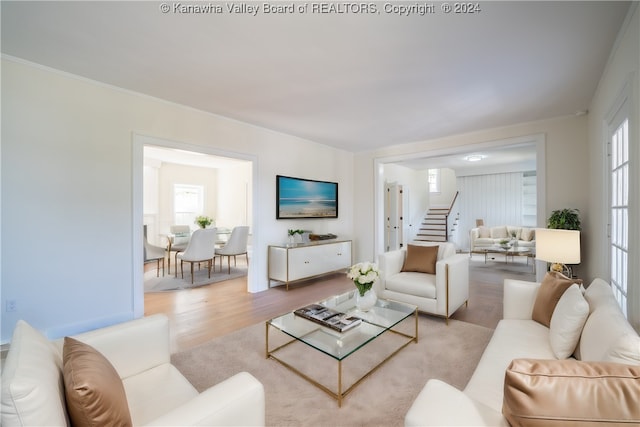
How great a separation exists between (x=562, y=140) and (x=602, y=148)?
1184mm

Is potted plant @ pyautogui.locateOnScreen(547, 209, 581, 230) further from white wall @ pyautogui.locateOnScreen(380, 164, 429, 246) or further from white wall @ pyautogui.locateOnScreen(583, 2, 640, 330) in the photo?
white wall @ pyautogui.locateOnScreen(380, 164, 429, 246)

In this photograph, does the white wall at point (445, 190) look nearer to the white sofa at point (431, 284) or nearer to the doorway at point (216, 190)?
the doorway at point (216, 190)

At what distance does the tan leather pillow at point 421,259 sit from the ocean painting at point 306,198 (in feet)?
6.94

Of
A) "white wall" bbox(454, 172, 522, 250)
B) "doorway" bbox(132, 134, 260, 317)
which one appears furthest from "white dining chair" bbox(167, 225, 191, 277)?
"white wall" bbox(454, 172, 522, 250)

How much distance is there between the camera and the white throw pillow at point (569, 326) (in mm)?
1550

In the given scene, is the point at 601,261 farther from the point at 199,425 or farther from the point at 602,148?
the point at 199,425

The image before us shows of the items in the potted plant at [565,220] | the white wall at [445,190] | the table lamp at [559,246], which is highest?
the white wall at [445,190]

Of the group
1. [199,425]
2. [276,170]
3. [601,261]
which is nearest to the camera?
[199,425]

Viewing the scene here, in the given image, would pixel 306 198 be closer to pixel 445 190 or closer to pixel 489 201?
pixel 489 201

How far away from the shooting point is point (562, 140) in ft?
12.8

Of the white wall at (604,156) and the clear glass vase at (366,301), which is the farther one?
the clear glass vase at (366,301)

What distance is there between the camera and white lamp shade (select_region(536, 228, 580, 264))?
239 centimetres

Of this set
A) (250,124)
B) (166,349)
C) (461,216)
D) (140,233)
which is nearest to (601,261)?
(166,349)

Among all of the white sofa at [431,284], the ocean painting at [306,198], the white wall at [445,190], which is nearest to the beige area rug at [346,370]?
the white sofa at [431,284]
